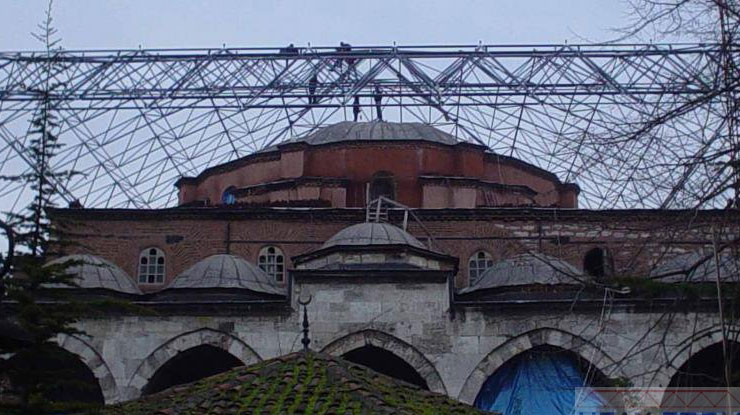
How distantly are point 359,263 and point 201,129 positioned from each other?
8276 mm

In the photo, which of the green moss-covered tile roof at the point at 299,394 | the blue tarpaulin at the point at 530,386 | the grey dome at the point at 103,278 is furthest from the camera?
the grey dome at the point at 103,278

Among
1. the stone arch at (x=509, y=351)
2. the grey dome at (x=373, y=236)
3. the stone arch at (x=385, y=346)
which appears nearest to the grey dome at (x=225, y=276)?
the grey dome at (x=373, y=236)

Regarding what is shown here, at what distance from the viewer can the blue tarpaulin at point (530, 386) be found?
2159cm

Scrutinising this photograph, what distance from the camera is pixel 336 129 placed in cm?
3155

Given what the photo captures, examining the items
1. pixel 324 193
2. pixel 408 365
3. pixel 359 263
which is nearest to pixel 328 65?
pixel 324 193

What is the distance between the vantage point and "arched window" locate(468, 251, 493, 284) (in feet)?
87.7

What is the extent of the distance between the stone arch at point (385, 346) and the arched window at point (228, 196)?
881 cm

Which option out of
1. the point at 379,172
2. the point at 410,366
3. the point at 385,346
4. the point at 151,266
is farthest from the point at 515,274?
the point at 151,266

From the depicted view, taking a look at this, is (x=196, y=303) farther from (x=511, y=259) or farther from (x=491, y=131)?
(x=491, y=131)

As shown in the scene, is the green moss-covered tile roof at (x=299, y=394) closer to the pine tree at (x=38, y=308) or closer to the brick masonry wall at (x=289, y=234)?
the pine tree at (x=38, y=308)

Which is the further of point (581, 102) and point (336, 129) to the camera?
point (336, 129)

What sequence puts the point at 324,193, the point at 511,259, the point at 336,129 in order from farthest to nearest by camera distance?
the point at 336,129 < the point at 324,193 < the point at 511,259

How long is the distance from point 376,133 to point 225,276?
7.98 metres

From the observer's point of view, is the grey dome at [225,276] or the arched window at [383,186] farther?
the arched window at [383,186]
